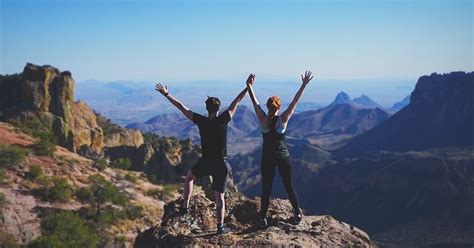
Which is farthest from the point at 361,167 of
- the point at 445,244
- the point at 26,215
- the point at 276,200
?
the point at 276,200

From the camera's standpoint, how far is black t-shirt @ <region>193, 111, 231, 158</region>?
8.75 meters

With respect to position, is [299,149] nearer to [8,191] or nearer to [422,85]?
[422,85]

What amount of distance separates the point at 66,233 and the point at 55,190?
4371mm

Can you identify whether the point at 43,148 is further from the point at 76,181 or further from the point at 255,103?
the point at 255,103

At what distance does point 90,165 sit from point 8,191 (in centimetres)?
1057

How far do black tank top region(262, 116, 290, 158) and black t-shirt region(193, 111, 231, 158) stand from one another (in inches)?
33.0

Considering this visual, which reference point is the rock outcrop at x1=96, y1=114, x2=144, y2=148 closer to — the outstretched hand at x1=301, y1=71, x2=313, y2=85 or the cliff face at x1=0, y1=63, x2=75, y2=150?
the cliff face at x1=0, y1=63, x2=75, y2=150

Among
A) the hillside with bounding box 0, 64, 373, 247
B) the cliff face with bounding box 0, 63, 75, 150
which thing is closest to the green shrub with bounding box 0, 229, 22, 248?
the hillside with bounding box 0, 64, 373, 247

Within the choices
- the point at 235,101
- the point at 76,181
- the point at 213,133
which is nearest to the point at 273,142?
the point at 235,101

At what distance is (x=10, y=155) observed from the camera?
32.0 m

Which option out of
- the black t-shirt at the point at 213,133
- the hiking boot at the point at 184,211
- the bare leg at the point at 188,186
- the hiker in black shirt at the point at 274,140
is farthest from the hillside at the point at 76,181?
the black t-shirt at the point at 213,133

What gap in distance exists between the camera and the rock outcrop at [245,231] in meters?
8.63

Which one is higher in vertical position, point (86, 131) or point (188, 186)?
point (188, 186)

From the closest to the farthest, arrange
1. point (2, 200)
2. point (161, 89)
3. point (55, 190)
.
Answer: point (161, 89)
point (2, 200)
point (55, 190)
